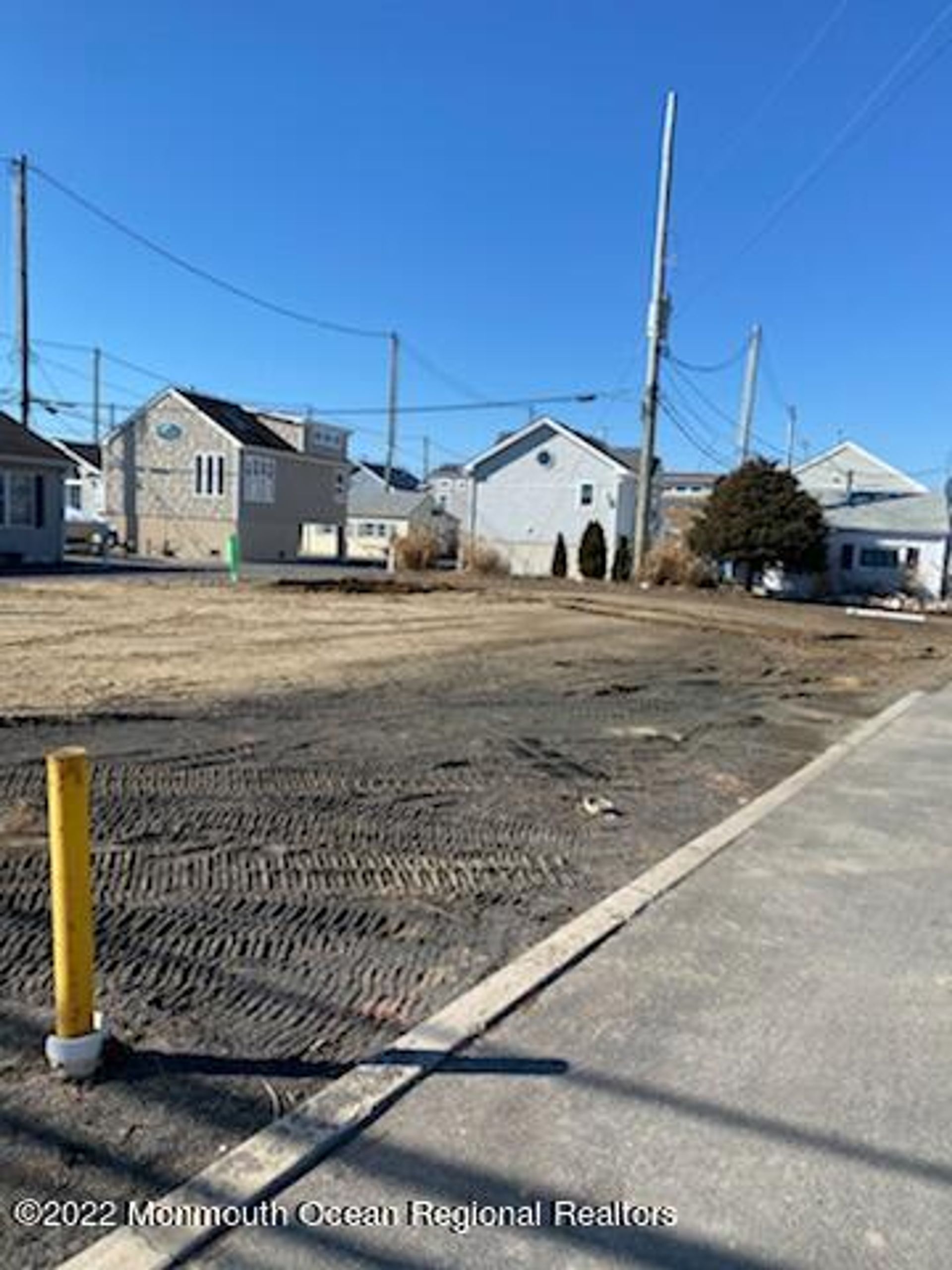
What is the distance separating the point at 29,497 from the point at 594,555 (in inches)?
810

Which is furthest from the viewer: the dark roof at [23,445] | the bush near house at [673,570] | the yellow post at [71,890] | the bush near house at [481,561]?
the bush near house at [481,561]

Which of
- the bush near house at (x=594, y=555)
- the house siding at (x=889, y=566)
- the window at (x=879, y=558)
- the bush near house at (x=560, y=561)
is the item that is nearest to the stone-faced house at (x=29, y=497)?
the bush near house at (x=560, y=561)

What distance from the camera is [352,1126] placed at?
104 inches

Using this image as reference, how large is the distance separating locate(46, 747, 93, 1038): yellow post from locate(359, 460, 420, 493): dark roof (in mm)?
75130

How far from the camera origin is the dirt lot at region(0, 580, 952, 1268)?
2787 mm

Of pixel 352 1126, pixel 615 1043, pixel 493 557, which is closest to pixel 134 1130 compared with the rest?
pixel 352 1126

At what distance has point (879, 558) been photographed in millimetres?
37656

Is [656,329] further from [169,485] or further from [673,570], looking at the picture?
[169,485]

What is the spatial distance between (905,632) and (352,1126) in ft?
74.4

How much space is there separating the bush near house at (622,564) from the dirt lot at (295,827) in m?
21.2

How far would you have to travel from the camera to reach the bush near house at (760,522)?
33.5m

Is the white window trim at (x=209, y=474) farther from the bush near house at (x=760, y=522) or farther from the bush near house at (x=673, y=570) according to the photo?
the bush near house at (x=760, y=522)

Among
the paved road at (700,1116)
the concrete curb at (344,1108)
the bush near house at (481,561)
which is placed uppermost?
the bush near house at (481,561)

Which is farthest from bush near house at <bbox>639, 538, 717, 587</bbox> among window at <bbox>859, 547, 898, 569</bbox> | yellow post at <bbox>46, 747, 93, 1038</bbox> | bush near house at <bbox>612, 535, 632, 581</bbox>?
yellow post at <bbox>46, 747, 93, 1038</bbox>
